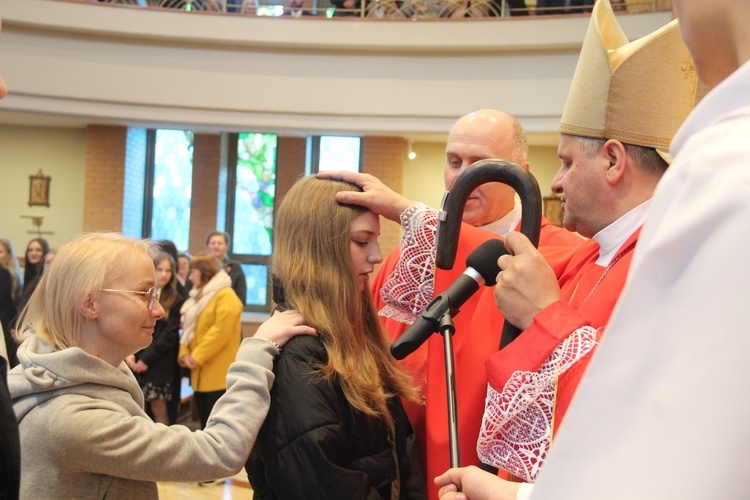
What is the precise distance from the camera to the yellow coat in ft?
20.5

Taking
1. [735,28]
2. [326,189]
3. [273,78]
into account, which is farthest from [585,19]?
[735,28]

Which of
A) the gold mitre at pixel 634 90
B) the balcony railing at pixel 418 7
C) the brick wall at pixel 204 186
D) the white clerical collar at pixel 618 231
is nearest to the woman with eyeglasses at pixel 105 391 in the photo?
the white clerical collar at pixel 618 231

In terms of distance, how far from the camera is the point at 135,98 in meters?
10.3

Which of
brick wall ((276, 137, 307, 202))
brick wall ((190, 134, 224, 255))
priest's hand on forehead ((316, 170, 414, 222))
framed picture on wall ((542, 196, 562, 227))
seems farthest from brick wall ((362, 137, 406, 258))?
priest's hand on forehead ((316, 170, 414, 222))

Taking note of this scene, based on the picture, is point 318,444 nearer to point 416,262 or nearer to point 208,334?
point 416,262

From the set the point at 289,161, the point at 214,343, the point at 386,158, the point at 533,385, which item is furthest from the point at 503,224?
the point at 289,161

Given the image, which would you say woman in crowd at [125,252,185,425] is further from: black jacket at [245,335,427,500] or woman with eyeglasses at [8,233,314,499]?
black jacket at [245,335,427,500]

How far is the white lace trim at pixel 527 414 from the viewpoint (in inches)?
55.3

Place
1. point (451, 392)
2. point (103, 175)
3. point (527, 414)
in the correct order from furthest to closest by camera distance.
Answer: point (103, 175) → point (527, 414) → point (451, 392)

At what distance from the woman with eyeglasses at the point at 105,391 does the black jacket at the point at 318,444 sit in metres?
0.05

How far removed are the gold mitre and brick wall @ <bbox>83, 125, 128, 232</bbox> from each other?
10353 mm

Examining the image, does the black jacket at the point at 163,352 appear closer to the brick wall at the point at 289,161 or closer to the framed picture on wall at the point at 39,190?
the brick wall at the point at 289,161

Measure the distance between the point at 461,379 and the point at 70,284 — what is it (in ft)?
3.25

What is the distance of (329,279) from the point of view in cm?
190
